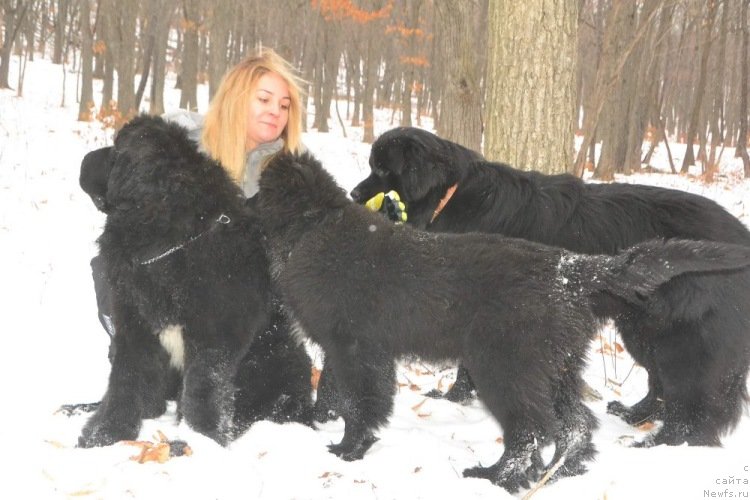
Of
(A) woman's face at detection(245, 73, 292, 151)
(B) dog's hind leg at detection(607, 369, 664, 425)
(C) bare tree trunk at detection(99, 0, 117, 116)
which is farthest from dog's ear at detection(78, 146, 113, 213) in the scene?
(C) bare tree trunk at detection(99, 0, 117, 116)

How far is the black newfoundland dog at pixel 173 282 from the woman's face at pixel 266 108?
24.3 inches

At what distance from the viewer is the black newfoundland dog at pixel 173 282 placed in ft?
10.0

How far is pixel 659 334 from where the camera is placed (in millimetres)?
3238

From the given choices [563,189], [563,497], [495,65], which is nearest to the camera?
[563,497]

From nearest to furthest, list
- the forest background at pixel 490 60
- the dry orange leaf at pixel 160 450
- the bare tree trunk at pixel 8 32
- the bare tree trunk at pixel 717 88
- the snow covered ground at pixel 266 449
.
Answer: the snow covered ground at pixel 266 449, the dry orange leaf at pixel 160 450, the forest background at pixel 490 60, the bare tree trunk at pixel 8 32, the bare tree trunk at pixel 717 88

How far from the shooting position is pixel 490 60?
469 centimetres

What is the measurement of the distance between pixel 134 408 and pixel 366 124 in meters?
21.0

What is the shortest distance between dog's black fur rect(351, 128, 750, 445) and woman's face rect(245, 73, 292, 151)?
0.64m

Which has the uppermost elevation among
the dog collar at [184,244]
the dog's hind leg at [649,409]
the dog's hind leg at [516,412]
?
the dog collar at [184,244]

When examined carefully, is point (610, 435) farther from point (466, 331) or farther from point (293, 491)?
point (293, 491)

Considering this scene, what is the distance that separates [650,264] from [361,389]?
140 cm

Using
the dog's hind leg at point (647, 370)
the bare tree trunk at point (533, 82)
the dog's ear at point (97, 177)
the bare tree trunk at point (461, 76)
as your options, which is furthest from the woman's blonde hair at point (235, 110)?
the bare tree trunk at point (461, 76)

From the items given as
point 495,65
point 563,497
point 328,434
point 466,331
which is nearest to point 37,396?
point 328,434

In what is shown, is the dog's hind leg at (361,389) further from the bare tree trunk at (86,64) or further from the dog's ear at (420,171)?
the bare tree trunk at (86,64)
